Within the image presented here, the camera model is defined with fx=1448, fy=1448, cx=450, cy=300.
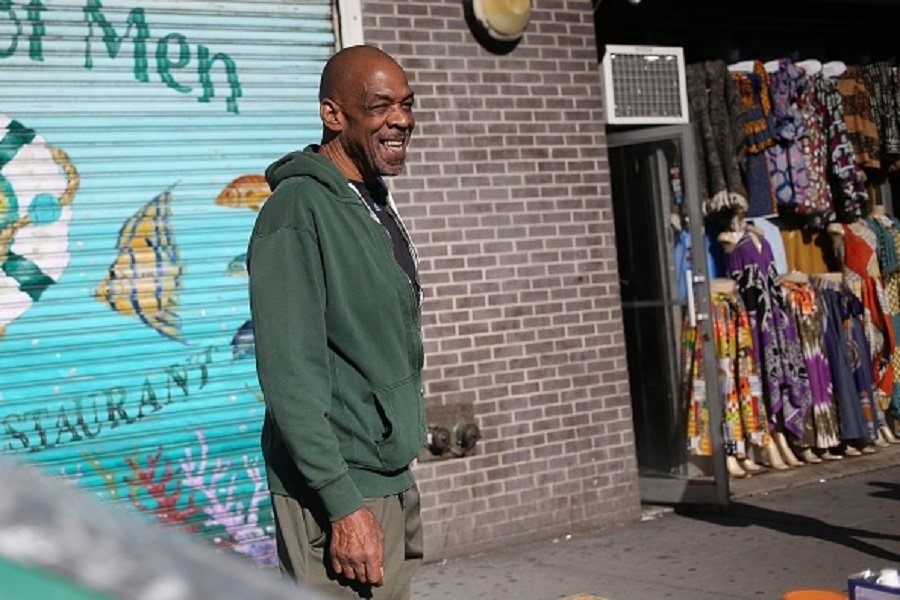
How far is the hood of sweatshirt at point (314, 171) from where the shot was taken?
344 cm

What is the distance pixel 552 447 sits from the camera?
8266 mm

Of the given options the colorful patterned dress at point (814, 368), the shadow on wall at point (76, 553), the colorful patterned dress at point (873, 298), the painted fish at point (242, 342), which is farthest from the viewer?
the colorful patterned dress at point (873, 298)

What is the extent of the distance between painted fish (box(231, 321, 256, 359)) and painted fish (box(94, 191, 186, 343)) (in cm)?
29

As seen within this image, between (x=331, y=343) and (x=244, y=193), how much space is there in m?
4.05

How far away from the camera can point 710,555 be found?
758 cm

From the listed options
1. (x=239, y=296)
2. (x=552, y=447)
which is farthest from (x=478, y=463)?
(x=239, y=296)

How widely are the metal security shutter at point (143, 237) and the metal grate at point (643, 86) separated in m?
2.09

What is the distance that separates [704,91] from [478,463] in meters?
3.44

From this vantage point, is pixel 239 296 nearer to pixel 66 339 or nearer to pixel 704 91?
pixel 66 339

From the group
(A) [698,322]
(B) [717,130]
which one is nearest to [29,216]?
(A) [698,322]

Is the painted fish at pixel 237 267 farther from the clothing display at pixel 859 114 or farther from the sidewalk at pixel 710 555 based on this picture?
the clothing display at pixel 859 114

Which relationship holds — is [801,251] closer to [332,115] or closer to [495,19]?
[495,19]

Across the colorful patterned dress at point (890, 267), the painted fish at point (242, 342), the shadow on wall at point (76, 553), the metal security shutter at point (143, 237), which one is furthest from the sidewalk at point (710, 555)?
the shadow on wall at point (76, 553)

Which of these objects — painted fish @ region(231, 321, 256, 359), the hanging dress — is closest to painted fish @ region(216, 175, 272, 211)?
painted fish @ region(231, 321, 256, 359)
